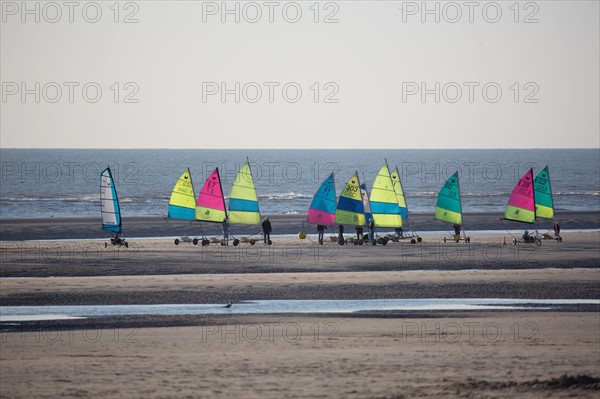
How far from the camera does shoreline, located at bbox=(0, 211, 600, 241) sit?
54469mm

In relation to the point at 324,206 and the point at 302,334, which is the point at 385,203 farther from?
the point at 302,334

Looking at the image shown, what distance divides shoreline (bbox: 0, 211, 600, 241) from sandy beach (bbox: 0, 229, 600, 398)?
1552 centimetres

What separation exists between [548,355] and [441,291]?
10.0 m

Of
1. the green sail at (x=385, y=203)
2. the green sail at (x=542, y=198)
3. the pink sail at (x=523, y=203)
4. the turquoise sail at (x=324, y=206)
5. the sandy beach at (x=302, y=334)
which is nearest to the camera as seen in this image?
the sandy beach at (x=302, y=334)

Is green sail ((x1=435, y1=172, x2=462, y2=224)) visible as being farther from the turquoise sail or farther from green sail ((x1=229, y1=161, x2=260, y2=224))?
green sail ((x1=229, y1=161, x2=260, y2=224))

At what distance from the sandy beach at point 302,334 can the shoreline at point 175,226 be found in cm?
1552

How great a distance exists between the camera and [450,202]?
170ft

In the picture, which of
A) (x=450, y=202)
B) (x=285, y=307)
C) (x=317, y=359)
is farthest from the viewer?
(x=450, y=202)

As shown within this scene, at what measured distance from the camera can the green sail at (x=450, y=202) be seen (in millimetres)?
51625

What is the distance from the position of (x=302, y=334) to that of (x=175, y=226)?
3756 cm

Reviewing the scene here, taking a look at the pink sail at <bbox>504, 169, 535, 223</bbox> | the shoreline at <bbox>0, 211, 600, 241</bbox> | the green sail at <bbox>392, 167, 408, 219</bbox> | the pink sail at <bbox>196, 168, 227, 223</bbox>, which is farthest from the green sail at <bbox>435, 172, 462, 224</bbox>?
the pink sail at <bbox>196, 168, 227, 223</bbox>

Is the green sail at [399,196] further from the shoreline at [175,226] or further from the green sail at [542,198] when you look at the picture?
the green sail at [542,198]

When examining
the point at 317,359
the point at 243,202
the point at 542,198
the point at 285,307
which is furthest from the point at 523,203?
the point at 317,359

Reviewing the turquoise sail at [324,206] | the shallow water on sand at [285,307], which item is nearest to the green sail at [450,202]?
the turquoise sail at [324,206]
